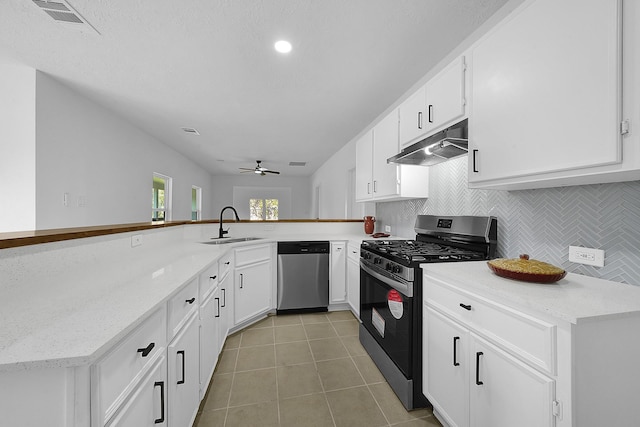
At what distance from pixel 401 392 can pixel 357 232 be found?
2.44 metres

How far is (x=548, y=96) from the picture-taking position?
1.11 m

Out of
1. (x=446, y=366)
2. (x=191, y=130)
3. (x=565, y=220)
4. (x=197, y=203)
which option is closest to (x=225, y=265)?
(x=446, y=366)

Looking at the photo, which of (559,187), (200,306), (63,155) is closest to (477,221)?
(559,187)

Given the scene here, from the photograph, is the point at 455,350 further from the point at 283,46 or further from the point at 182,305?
the point at 283,46

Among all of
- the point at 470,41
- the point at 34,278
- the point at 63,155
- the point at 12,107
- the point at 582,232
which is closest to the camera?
the point at 34,278

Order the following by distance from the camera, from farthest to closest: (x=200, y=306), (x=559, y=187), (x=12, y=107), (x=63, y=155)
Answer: (x=63, y=155) < (x=12, y=107) < (x=200, y=306) < (x=559, y=187)

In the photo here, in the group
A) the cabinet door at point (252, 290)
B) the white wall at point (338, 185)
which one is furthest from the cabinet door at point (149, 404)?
the white wall at point (338, 185)

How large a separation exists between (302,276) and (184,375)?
1.92m

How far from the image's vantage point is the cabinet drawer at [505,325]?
890 mm

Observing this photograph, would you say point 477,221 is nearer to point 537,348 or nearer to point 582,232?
point 582,232

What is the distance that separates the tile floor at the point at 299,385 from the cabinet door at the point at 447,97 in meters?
1.85

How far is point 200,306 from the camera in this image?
154cm

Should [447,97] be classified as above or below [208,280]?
above

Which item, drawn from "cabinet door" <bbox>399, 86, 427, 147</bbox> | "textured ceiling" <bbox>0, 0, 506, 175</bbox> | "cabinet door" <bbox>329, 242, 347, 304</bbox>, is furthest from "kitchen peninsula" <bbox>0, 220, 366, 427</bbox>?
"cabinet door" <bbox>399, 86, 427, 147</bbox>
